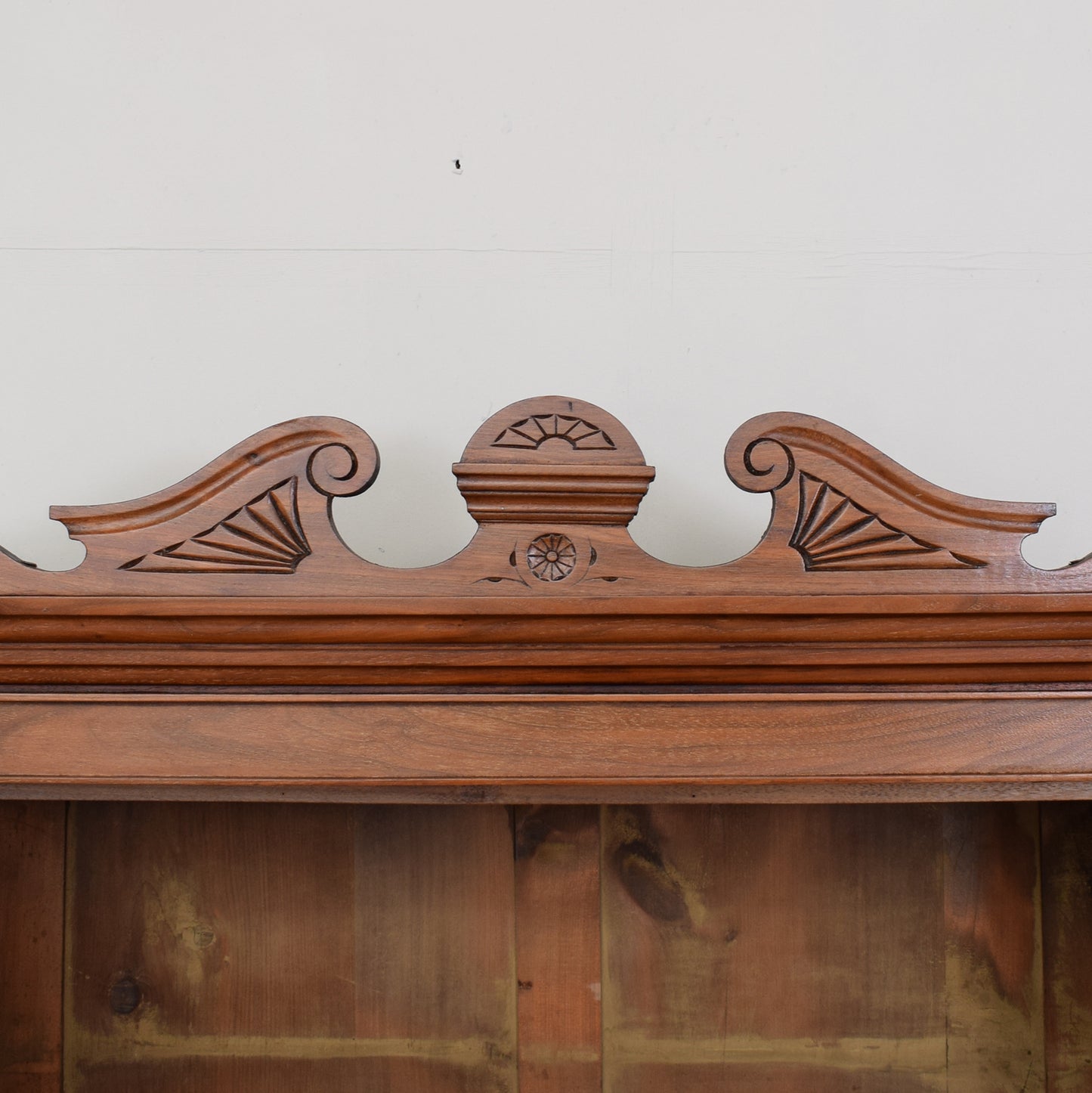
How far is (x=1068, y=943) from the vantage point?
0.62m

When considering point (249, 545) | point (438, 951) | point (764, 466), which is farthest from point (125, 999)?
point (764, 466)

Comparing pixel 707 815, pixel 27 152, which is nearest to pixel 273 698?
pixel 707 815

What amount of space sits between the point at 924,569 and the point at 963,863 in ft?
0.90

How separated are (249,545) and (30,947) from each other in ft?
1.24

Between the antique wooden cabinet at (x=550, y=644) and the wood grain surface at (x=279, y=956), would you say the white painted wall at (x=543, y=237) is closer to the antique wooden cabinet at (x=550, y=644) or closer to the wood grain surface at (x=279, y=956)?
the antique wooden cabinet at (x=550, y=644)

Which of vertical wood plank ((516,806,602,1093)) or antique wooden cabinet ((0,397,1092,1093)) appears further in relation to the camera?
vertical wood plank ((516,806,602,1093))

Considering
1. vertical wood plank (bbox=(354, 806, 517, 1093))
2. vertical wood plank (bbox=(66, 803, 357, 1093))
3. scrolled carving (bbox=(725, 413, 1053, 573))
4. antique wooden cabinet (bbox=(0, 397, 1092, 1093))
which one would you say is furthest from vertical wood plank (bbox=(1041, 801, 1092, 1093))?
vertical wood plank (bbox=(66, 803, 357, 1093))

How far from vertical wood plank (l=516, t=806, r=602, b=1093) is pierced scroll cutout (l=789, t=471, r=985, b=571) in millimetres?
267

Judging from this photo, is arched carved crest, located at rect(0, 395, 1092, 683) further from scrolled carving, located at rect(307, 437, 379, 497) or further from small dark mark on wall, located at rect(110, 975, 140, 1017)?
small dark mark on wall, located at rect(110, 975, 140, 1017)

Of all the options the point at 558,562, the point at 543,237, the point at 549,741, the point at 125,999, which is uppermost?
the point at 543,237

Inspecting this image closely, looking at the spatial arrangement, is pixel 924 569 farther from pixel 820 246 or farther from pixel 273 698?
pixel 273 698

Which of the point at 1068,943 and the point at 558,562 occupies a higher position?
the point at 558,562

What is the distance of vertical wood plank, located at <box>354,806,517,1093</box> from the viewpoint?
63cm

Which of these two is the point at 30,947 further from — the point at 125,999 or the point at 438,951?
the point at 438,951
